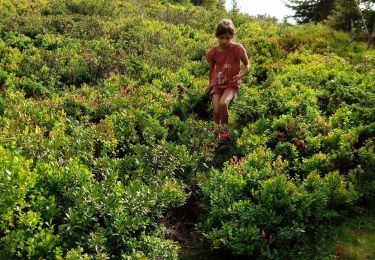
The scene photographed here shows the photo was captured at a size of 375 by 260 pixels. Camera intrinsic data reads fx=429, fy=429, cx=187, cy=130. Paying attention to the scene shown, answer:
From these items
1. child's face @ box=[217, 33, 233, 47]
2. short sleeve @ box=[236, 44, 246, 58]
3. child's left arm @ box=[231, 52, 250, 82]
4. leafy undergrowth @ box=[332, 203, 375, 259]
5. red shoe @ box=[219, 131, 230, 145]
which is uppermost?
child's face @ box=[217, 33, 233, 47]

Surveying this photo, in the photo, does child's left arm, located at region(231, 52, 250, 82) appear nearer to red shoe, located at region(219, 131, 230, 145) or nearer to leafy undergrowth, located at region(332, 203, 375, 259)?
red shoe, located at region(219, 131, 230, 145)

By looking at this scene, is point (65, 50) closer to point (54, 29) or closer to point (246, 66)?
point (54, 29)

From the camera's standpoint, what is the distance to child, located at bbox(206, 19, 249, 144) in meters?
8.45

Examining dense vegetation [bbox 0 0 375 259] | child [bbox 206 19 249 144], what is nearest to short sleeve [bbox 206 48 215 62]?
child [bbox 206 19 249 144]

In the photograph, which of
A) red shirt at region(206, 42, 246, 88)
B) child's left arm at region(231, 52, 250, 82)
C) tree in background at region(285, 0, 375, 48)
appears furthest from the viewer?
tree in background at region(285, 0, 375, 48)

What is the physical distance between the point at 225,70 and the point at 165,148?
2.91 metres

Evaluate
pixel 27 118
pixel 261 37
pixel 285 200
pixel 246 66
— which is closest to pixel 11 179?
pixel 27 118

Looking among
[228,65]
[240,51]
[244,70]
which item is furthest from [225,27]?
[244,70]

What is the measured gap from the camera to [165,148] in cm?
661

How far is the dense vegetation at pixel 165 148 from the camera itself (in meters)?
4.63

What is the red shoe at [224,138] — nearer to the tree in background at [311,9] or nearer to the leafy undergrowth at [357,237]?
the leafy undergrowth at [357,237]

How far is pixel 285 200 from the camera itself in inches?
215

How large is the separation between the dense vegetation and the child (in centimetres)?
38

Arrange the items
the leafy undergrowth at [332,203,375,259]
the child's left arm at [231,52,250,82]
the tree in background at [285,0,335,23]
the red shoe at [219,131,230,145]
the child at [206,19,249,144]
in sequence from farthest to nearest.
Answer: the tree in background at [285,0,335,23] → the child's left arm at [231,52,250,82] → the child at [206,19,249,144] → the red shoe at [219,131,230,145] → the leafy undergrowth at [332,203,375,259]
